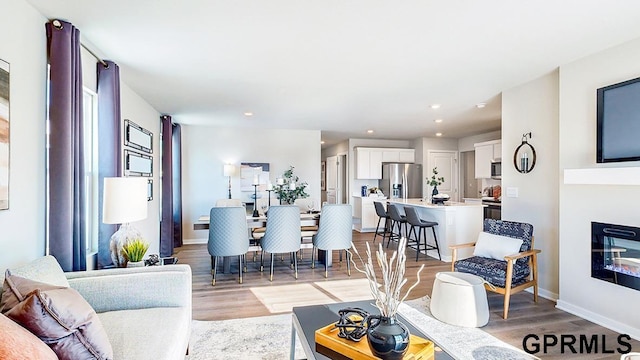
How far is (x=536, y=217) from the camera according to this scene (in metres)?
3.70

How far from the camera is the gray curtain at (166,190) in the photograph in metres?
5.53

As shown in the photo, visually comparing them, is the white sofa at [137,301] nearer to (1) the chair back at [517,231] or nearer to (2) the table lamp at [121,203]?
(2) the table lamp at [121,203]

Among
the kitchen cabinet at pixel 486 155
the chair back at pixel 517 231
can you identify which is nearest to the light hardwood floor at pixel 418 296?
the chair back at pixel 517 231

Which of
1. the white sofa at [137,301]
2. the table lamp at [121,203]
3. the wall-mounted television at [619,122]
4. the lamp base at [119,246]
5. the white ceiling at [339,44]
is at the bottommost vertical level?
the white sofa at [137,301]

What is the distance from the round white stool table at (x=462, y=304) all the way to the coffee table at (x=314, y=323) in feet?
3.08

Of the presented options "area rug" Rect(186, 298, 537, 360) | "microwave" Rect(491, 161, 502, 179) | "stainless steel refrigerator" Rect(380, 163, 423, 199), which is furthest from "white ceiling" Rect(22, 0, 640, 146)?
"stainless steel refrigerator" Rect(380, 163, 423, 199)

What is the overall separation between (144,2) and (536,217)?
4352mm

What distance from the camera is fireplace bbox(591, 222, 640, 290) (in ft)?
8.52

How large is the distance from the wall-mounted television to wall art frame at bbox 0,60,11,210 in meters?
4.46

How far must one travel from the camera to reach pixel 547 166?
11.6 ft

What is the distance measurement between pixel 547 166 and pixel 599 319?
1.58 metres

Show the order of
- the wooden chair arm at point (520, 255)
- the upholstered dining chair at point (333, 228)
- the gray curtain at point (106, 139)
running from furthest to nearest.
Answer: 1. the upholstered dining chair at point (333, 228)
2. the wooden chair arm at point (520, 255)
3. the gray curtain at point (106, 139)

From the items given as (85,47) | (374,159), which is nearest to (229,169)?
(374,159)

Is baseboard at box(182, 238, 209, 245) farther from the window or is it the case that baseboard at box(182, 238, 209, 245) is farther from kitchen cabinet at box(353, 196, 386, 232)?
kitchen cabinet at box(353, 196, 386, 232)
